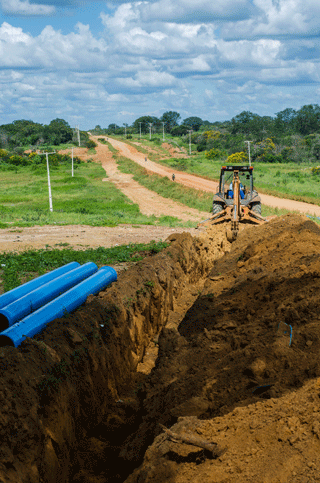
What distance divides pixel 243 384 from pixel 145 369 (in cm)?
328

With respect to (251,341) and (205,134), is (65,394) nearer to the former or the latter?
(251,341)

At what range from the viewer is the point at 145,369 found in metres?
8.73

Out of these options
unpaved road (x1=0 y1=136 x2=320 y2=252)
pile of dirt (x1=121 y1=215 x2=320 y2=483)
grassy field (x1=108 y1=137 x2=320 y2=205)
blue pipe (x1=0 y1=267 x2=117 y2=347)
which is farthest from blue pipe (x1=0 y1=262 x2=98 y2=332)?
grassy field (x1=108 y1=137 x2=320 y2=205)

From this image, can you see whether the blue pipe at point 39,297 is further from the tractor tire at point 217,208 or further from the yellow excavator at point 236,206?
the tractor tire at point 217,208

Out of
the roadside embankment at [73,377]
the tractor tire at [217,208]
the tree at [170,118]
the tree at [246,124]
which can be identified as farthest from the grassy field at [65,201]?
the tree at [170,118]

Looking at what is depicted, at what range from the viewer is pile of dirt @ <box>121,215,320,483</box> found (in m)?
4.28

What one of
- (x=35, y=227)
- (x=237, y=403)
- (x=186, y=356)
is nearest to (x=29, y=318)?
(x=186, y=356)

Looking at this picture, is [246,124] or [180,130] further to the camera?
[180,130]

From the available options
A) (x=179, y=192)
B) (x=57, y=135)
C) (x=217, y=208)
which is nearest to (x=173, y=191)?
(x=179, y=192)

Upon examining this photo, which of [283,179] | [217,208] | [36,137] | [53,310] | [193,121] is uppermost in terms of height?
[193,121]

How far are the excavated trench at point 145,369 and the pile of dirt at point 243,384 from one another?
3cm

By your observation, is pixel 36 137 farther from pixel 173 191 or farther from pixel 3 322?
pixel 3 322

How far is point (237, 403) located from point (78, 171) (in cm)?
5804

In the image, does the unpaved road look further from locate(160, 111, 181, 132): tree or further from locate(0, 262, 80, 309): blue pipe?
locate(160, 111, 181, 132): tree
